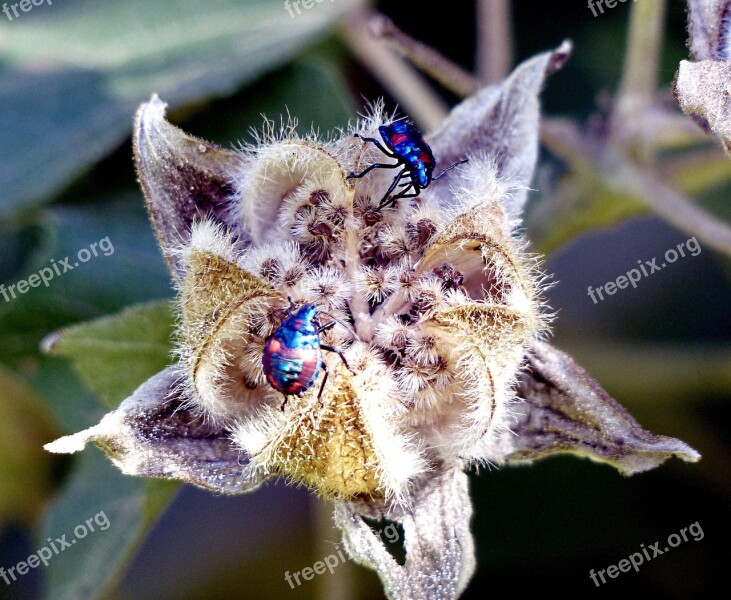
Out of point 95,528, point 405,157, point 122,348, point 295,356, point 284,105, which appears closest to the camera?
Result: point 295,356

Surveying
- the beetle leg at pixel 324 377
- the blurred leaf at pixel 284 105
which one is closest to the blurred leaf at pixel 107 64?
the blurred leaf at pixel 284 105

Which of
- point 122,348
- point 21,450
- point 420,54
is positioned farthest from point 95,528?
point 420,54

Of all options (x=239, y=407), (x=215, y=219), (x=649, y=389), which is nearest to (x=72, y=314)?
(x=215, y=219)

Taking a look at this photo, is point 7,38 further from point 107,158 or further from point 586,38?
point 586,38

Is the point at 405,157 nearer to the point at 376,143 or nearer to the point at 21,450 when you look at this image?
the point at 376,143

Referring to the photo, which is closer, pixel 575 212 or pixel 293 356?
pixel 293 356

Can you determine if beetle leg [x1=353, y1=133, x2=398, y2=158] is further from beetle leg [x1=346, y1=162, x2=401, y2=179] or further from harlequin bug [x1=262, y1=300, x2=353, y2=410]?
harlequin bug [x1=262, y1=300, x2=353, y2=410]

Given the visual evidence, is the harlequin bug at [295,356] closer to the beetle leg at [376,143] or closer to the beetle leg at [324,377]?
the beetle leg at [324,377]

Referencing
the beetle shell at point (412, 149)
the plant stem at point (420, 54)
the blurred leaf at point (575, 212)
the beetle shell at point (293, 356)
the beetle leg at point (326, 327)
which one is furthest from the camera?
the blurred leaf at point (575, 212)
